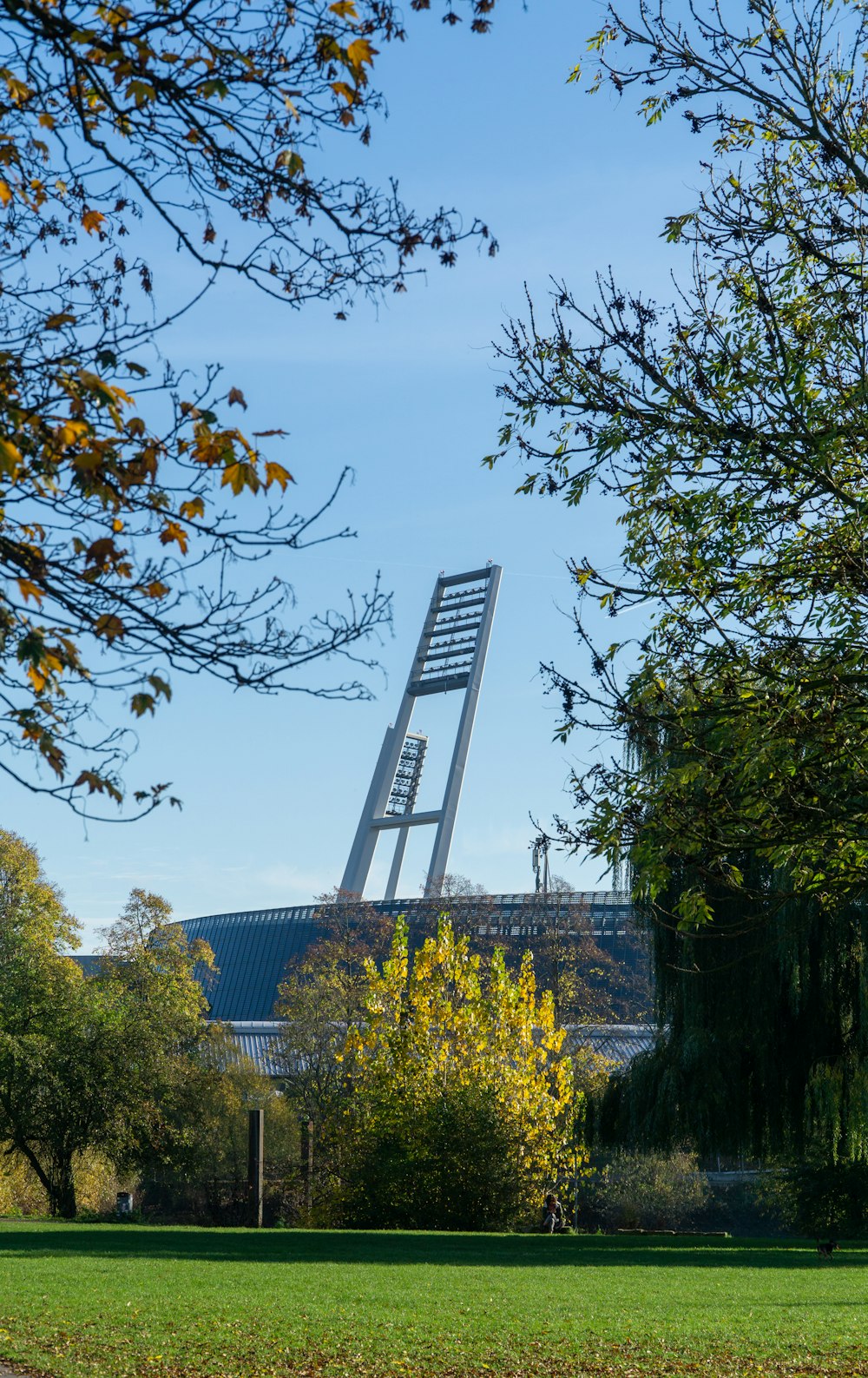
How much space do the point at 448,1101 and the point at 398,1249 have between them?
4500mm

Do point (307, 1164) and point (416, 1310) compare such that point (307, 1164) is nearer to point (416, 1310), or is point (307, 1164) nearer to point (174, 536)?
point (416, 1310)

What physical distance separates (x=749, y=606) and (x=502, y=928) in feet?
158

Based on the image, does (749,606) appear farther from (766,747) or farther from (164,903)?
(164,903)

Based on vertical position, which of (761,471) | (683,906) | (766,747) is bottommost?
(683,906)

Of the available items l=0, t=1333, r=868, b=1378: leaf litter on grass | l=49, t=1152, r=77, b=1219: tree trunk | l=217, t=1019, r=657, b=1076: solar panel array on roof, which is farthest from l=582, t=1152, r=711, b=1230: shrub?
l=0, t=1333, r=868, b=1378: leaf litter on grass

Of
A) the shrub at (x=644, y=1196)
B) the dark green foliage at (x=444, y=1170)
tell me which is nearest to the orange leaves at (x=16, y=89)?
the dark green foliage at (x=444, y=1170)

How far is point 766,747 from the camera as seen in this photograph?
6.93 meters

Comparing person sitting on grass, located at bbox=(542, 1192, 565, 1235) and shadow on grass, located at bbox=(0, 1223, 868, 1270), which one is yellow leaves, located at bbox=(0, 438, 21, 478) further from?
person sitting on grass, located at bbox=(542, 1192, 565, 1235)

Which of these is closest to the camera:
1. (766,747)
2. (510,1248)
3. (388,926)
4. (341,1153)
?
(766,747)

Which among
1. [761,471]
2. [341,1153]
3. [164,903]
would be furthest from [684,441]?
[164,903]

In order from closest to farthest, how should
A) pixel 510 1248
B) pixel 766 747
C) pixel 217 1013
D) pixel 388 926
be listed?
pixel 766 747
pixel 510 1248
pixel 388 926
pixel 217 1013

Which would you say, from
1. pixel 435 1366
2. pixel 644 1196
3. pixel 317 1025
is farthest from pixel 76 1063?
pixel 435 1366

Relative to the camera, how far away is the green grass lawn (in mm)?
8695

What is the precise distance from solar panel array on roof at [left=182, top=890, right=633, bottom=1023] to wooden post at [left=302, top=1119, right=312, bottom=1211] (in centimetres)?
3300
